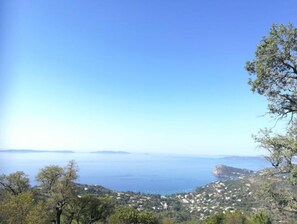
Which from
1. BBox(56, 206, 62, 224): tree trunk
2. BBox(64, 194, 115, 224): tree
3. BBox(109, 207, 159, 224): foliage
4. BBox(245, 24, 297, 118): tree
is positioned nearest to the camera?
BBox(245, 24, 297, 118): tree

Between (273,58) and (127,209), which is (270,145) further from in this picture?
(127,209)

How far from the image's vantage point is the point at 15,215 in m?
14.0

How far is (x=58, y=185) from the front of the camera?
2041 centimetres

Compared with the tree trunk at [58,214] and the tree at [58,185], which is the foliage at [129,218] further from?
Answer: the tree trunk at [58,214]

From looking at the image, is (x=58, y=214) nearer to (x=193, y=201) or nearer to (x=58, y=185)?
(x=58, y=185)

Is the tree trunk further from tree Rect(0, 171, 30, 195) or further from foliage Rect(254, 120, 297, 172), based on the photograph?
foliage Rect(254, 120, 297, 172)

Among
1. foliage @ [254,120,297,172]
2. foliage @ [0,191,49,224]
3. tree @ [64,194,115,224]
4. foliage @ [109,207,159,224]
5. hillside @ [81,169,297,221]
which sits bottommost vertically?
hillside @ [81,169,297,221]

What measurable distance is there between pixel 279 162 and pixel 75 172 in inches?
632

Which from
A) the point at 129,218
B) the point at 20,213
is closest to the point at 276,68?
the point at 20,213

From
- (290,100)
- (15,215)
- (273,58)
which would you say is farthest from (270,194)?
(15,215)

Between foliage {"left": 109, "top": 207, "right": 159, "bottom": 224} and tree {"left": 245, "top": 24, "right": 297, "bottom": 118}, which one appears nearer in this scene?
tree {"left": 245, "top": 24, "right": 297, "bottom": 118}

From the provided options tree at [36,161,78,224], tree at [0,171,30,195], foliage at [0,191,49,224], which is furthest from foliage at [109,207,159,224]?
foliage at [0,191,49,224]

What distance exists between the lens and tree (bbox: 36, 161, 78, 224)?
20.3 metres

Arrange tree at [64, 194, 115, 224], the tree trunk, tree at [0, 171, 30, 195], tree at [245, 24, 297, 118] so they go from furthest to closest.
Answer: tree at [64, 194, 115, 224]
tree at [0, 171, 30, 195]
the tree trunk
tree at [245, 24, 297, 118]
